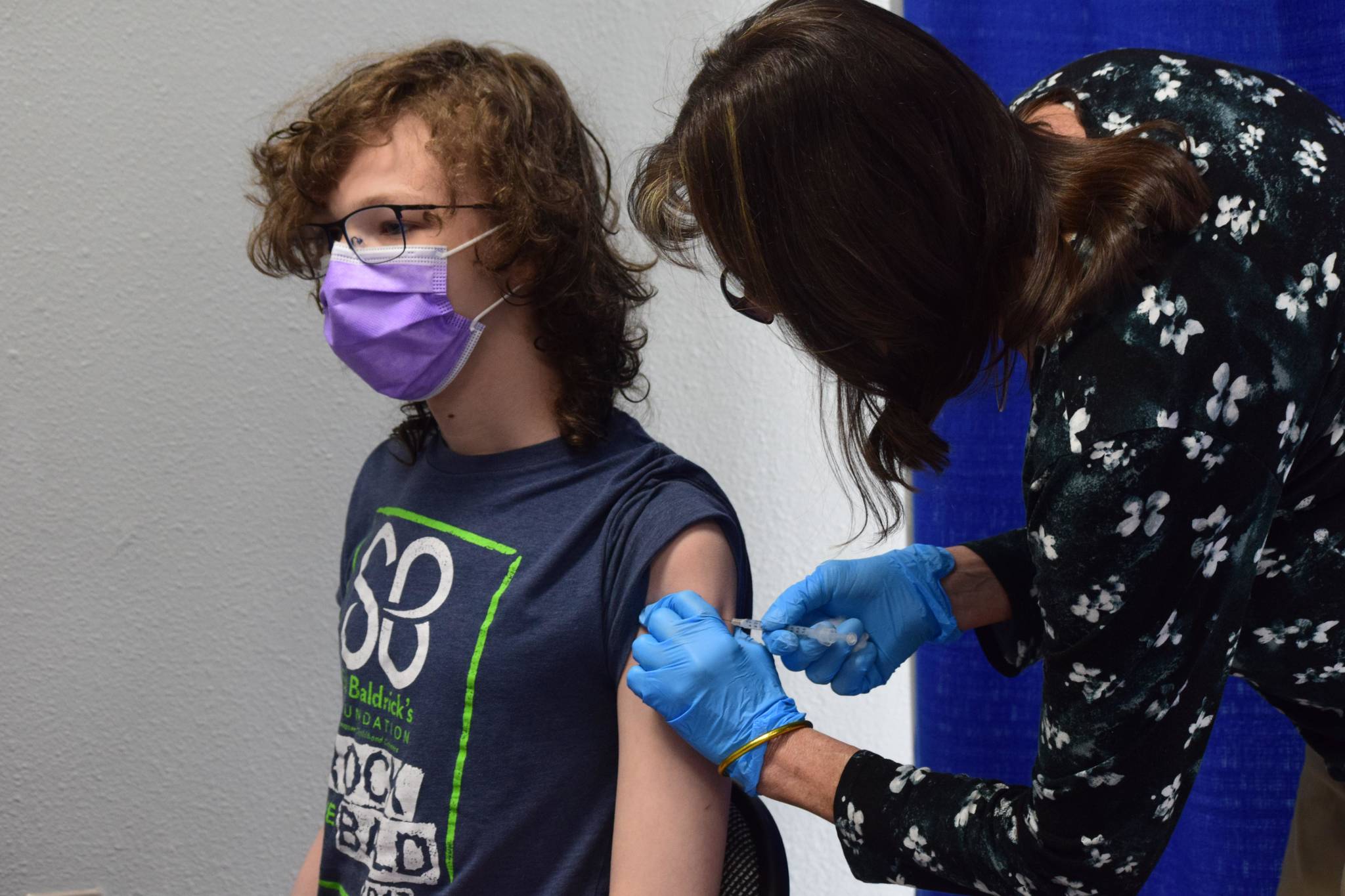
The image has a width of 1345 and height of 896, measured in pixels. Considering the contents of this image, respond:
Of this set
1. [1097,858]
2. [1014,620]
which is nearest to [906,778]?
[1097,858]

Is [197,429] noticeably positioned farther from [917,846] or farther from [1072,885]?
[1072,885]

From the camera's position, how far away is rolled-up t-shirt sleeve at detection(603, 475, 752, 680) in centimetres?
103

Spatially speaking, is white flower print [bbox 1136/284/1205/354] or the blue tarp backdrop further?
the blue tarp backdrop

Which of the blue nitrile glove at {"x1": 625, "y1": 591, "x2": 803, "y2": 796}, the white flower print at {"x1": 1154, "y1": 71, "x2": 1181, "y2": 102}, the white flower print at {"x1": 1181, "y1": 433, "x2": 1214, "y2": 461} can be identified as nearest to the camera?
the white flower print at {"x1": 1181, "y1": 433, "x2": 1214, "y2": 461}

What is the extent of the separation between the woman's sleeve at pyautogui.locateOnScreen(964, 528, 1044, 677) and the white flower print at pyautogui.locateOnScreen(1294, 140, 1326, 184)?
1.52ft

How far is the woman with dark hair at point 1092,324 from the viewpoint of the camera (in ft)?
2.48

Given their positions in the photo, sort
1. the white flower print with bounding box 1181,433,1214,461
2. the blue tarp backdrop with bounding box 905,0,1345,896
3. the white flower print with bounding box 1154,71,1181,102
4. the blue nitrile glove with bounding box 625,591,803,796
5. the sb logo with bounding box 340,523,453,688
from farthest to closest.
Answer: the blue tarp backdrop with bounding box 905,0,1345,896, the sb logo with bounding box 340,523,453,688, the blue nitrile glove with bounding box 625,591,803,796, the white flower print with bounding box 1154,71,1181,102, the white flower print with bounding box 1181,433,1214,461

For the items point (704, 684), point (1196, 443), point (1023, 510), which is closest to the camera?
point (1196, 443)

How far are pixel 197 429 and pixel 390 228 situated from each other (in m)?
0.62

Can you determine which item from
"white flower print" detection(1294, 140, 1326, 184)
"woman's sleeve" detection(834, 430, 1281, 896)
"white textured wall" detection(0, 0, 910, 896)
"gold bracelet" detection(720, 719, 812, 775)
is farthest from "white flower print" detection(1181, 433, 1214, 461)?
"white textured wall" detection(0, 0, 910, 896)

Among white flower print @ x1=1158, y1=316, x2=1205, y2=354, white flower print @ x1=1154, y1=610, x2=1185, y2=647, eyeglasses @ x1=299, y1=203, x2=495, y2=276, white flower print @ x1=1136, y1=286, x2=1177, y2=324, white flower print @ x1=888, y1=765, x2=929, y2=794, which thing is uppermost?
eyeglasses @ x1=299, y1=203, x2=495, y2=276

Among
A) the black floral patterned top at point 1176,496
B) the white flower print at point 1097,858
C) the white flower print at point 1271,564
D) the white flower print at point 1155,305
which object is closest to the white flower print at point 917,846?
the black floral patterned top at point 1176,496

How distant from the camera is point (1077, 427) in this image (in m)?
0.77

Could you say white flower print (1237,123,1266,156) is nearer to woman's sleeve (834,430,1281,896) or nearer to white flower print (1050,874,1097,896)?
woman's sleeve (834,430,1281,896)
